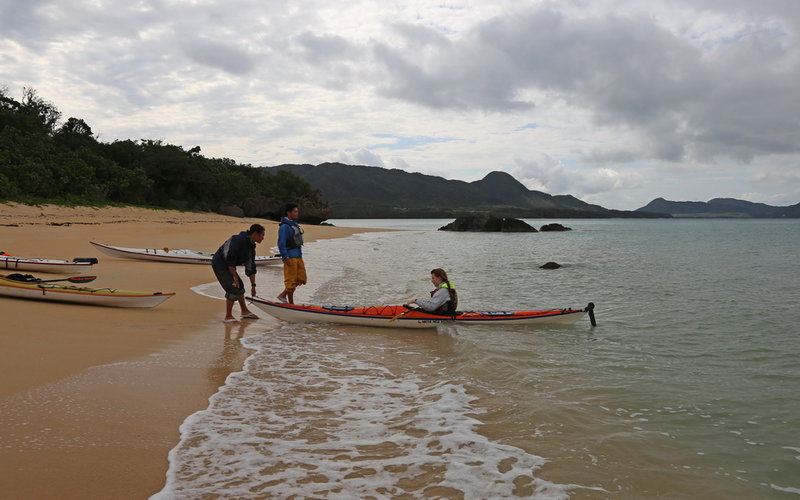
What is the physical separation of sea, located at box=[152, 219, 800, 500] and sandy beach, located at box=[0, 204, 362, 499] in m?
0.30

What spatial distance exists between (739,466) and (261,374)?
17.7 feet

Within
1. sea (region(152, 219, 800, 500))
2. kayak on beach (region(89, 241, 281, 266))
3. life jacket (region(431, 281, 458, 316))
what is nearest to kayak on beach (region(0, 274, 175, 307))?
sea (region(152, 219, 800, 500))

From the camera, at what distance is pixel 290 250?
36.2 ft

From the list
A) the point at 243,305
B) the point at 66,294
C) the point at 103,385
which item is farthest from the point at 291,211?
the point at 103,385

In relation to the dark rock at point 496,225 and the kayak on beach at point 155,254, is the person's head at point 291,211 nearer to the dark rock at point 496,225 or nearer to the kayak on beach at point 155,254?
the kayak on beach at point 155,254

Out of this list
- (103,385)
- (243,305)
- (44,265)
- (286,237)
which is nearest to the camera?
(103,385)

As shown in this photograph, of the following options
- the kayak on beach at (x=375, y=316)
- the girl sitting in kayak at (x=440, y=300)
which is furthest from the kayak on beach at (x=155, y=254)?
the girl sitting in kayak at (x=440, y=300)

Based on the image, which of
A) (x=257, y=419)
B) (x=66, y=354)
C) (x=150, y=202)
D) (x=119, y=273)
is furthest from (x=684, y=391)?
(x=150, y=202)

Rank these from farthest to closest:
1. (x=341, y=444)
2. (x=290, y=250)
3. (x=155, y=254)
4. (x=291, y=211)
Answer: (x=155, y=254), (x=290, y=250), (x=291, y=211), (x=341, y=444)

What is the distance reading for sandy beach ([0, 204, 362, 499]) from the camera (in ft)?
12.1

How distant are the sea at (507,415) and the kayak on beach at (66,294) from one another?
2799mm

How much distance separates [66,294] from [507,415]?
8.66m

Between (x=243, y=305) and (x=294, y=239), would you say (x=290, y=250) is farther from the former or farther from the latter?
(x=243, y=305)

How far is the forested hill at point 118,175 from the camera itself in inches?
1438
